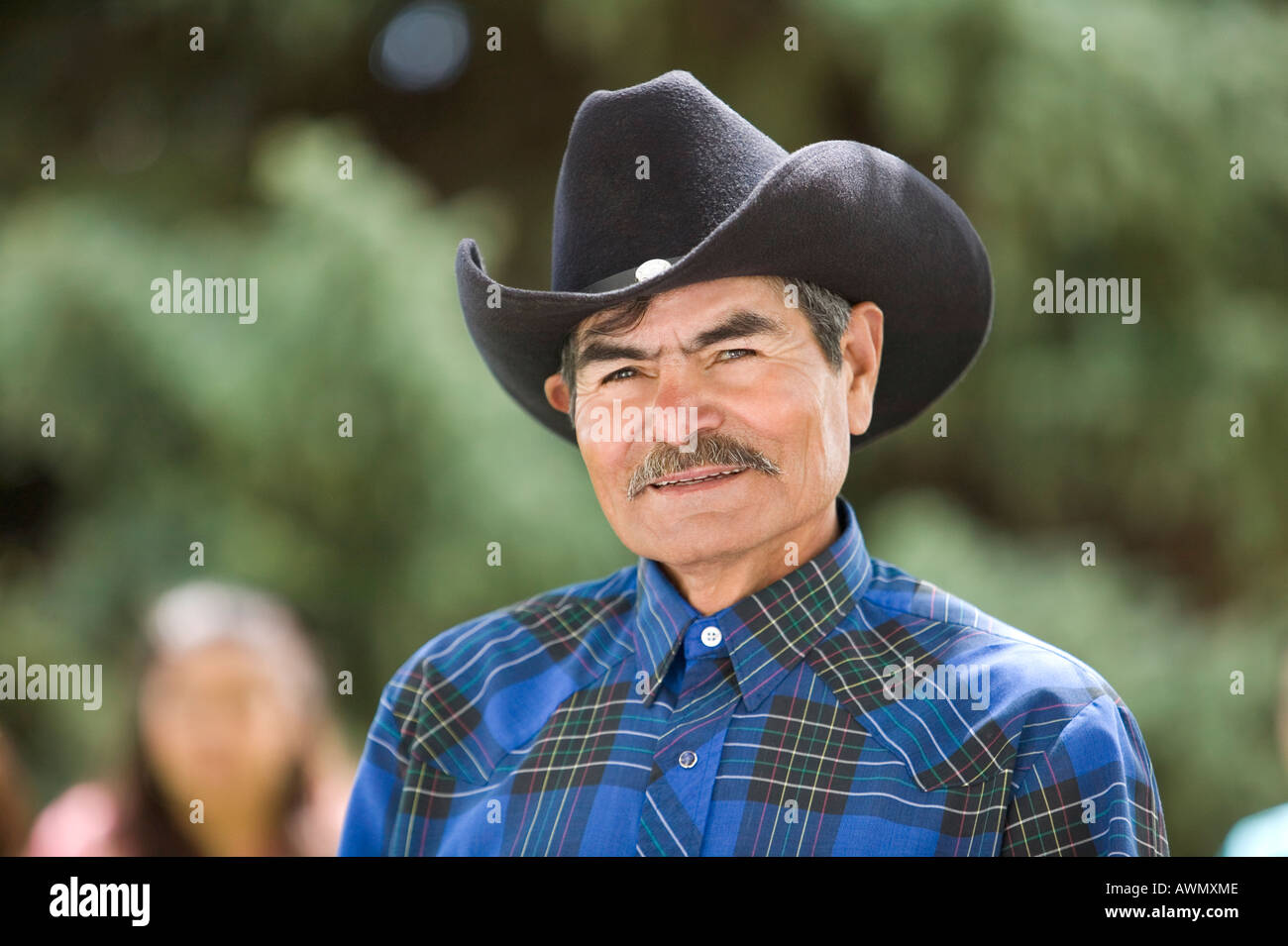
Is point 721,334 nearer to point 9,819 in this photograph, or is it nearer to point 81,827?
point 81,827

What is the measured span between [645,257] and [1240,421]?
415 cm

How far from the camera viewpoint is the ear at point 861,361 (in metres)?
1.78

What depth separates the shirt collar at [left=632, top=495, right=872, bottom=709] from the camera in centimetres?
166

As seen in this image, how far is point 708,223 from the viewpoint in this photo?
1.71 metres

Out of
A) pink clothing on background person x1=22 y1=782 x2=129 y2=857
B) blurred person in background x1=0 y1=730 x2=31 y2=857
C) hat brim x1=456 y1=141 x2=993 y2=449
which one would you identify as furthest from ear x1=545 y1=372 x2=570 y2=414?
blurred person in background x1=0 y1=730 x2=31 y2=857

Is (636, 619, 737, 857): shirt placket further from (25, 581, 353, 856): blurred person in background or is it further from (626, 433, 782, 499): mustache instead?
(25, 581, 353, 856): blurred person in background

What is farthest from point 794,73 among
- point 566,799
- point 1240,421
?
point 566,799

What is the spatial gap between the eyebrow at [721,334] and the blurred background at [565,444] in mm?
3179

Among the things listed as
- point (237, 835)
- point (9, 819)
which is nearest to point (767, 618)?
point (237, 835)

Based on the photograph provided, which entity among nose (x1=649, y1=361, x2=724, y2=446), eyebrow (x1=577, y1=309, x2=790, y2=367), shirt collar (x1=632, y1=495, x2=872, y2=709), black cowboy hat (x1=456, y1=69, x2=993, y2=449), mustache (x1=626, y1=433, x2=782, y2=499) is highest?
black cowboy hat (x1=456, y1=69, x2=993, y2=449)

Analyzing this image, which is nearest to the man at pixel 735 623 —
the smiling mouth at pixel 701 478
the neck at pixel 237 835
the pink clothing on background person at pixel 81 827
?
the smiling mouth at pixel 701 478

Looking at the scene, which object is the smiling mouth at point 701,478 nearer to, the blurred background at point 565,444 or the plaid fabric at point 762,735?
the plaid fabric at point 762,735

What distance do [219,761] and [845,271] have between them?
6.28 ft
